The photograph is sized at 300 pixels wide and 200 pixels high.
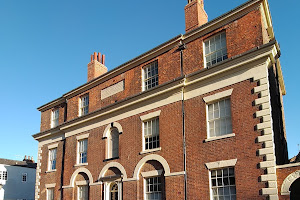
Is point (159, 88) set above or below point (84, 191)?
above

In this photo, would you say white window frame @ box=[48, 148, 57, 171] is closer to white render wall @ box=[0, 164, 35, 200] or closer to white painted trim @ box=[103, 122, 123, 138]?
white painted trim @ box=[103, 122, 123, 138]

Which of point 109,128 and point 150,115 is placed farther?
point 109,128

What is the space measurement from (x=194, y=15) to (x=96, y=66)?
1097cm

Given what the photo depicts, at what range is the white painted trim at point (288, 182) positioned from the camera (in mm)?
13688

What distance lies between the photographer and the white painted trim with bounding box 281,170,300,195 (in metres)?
13.7

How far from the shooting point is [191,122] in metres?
18.0

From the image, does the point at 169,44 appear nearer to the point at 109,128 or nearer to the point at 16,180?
the point at 109,128

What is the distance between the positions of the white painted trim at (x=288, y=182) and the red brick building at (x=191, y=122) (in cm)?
4

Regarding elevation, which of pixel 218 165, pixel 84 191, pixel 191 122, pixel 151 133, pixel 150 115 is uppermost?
pixel 150 115

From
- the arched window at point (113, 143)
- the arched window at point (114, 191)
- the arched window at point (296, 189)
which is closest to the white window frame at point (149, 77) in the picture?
the arched window at point (113, 143)

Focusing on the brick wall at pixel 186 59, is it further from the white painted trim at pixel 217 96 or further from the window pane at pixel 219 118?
the window pane at pixel 219 118

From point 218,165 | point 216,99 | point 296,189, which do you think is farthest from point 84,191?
point 296,189

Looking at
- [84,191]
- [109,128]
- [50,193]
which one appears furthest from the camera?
[50,193]

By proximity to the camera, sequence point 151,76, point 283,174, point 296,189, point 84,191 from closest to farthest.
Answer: point 283,174
point 296,189
point 151,76
point 84,191
